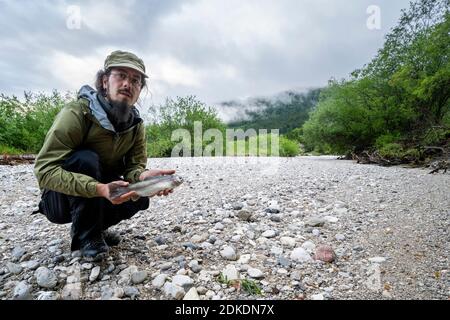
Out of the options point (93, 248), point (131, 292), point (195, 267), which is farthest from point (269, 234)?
point (93, 248)

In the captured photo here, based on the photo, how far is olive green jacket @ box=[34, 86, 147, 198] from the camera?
7.16 feet

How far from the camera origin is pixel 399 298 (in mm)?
2090

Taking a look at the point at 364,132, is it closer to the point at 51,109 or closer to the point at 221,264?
the point at 221,264

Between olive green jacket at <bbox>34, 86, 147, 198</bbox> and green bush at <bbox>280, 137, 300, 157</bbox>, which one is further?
green bush at <bbox>280, 137, 300, 157</bbox>

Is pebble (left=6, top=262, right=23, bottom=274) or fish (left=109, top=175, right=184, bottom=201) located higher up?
fish (left=109, top=175, right=184, bottom=201)

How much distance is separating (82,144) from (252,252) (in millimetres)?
1974

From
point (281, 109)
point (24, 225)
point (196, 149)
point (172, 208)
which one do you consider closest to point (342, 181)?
point (172, 208)

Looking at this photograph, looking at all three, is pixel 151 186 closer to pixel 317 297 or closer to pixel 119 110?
pixel 119 110

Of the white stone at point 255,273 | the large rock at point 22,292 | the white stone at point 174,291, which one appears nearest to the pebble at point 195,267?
the white stone at point 174,291

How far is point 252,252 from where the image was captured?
113 inches

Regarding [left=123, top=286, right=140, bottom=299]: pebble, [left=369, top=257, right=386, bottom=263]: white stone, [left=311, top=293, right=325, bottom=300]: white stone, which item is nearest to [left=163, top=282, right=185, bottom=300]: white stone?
[left=123, top=286, right=140, bottom=299]: pebble

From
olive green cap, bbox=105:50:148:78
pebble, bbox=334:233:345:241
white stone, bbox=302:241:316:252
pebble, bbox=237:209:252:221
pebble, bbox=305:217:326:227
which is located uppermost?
olive green cap, bbox=105:50:148:78

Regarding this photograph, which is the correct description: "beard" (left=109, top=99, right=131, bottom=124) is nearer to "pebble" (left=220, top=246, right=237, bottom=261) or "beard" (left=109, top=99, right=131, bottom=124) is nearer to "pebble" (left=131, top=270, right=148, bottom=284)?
"pebble" (left=131, top=270, right=148, bottom=284)

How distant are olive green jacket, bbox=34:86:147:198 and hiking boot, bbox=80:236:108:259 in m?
0.64
